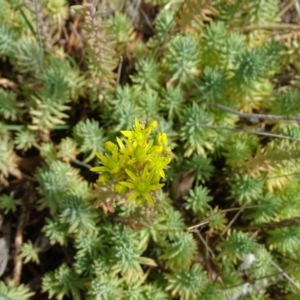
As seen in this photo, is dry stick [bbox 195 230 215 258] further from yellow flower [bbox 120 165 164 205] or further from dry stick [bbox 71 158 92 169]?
yellow flower [bbox 120 165 164 205]

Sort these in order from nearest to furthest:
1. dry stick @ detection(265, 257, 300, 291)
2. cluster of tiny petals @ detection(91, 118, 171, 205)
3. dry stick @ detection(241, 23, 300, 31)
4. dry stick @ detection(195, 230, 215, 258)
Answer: cluster of tiny petals @ detection(91, 118, 171, 205) → dry stick @ detection(265, 257, 300, 291) → dry stick @ detection(195, 230, 215, 258) → dry stick @ detection(241, 23, 300, 31)

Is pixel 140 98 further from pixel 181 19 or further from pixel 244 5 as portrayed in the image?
→ pixel 244 5

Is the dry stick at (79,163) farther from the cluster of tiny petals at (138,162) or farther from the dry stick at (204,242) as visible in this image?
the cluster of tiny petals at (138,162)

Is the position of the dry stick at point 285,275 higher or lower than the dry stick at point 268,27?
lower

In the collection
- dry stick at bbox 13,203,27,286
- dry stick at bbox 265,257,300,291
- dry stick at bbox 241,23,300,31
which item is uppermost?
dry stick at bbox 241,23,300,31

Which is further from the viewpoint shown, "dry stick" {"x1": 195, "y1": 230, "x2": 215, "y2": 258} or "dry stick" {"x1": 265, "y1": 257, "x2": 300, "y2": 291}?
"dry stick" {"x1": 195, "y1": 230, "x2": 215, "y2": 258}

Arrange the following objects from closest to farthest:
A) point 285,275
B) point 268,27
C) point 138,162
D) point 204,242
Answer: point 138,162 < point 285,275 < point 204,242 < point 268,27

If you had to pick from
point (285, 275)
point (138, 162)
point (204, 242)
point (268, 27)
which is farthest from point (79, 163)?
point (268, 27)

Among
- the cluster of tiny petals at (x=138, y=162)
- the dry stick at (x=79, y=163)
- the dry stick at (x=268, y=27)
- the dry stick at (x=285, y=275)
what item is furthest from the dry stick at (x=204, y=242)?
the dry stick at (x=268, y=27)

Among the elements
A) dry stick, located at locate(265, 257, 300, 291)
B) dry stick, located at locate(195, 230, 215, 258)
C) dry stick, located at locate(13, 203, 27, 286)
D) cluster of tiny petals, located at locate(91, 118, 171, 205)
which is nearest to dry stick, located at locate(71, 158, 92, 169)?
dry stick, located at locate(13, 203, 27, 286)

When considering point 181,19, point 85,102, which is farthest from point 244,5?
point 85,102

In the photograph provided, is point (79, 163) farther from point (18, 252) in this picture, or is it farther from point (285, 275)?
point (285, 275)
